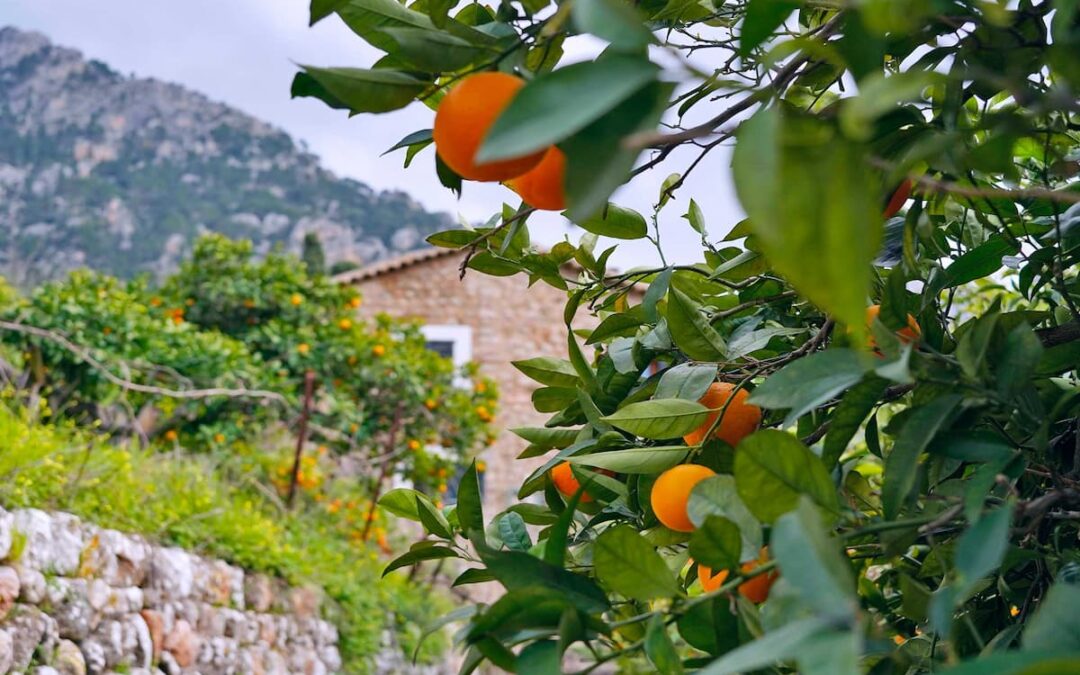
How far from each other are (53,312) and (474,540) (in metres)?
4.33

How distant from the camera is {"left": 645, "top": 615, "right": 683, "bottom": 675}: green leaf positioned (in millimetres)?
437

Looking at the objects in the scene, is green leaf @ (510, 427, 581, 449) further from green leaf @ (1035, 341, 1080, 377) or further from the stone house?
the stone house

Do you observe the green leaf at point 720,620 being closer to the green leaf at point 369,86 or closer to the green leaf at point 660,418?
the green leaf at point 660,418

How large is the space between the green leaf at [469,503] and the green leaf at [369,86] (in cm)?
25

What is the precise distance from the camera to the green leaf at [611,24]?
0.31 meters

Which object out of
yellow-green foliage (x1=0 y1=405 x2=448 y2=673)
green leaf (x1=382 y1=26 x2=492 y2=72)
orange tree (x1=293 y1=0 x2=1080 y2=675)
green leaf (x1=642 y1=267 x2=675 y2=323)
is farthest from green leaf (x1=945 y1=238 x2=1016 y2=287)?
yellow-green foliage (x1=0 y1=405 x2=448 y2=673)

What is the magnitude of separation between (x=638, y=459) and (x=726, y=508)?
0.41 ft

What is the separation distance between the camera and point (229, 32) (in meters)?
50.1

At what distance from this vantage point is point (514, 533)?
0.64m

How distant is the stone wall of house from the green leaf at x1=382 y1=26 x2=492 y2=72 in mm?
2467

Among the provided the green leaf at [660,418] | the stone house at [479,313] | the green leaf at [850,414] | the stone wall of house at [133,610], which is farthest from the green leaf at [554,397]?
the stone house at [479,313]

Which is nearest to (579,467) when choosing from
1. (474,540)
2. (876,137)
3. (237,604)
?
(474,540)

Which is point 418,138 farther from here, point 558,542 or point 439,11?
point 558,542

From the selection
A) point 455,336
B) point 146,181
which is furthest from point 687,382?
point 146,181
